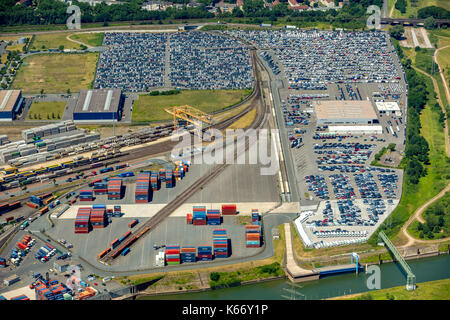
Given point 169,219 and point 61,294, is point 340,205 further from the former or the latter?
point 61,294

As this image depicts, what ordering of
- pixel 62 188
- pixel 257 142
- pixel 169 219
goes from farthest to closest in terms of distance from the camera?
pixel 257 142
pixel 62 188
pixel 169 219

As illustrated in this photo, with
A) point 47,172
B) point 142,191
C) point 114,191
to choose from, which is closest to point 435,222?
point 142,191

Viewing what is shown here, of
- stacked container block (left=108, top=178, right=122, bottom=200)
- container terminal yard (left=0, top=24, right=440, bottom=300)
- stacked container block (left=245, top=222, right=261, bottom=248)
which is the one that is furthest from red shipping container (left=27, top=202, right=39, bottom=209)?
stacked container block (left=245, top=222, right=261, bottom=248)

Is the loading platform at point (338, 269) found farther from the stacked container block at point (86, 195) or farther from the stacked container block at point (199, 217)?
the stacked container block at point (86, 195)

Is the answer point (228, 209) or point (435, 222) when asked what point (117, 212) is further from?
point (435, 222)

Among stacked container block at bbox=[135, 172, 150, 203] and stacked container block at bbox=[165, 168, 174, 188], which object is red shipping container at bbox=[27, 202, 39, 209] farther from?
stacked container block at bbox=[165, 168, 174, 188]

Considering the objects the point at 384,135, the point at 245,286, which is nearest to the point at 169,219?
the point at 245,286
